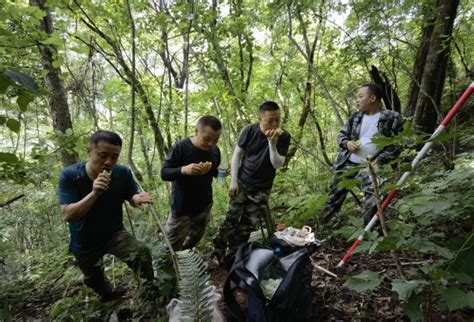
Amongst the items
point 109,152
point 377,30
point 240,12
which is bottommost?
point 109,152

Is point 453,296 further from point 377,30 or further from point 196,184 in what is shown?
point 377,30

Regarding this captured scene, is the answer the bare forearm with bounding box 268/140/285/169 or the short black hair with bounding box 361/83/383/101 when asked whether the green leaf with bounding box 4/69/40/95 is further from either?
the short black hair with bounding box 361/83/383/101

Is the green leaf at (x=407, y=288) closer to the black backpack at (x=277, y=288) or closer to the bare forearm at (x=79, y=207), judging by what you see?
the black backpack at (x=277, y=288)

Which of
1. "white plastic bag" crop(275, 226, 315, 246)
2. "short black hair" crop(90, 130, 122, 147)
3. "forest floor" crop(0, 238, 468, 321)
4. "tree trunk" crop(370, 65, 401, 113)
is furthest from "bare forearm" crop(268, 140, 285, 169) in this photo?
"tree trunk" crop(370, 65, 401, 113)

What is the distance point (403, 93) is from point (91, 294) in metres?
10.1

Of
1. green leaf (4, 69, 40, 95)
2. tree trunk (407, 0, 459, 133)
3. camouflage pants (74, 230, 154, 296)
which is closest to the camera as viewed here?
green leaf (4, 69, 40, 95)

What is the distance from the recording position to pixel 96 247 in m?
2.70

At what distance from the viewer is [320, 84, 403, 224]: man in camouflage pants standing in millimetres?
3133

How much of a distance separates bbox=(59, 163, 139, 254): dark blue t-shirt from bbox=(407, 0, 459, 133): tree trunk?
4616mm

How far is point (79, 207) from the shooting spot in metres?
2.24

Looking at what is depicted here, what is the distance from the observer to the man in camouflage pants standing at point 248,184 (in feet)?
10.7

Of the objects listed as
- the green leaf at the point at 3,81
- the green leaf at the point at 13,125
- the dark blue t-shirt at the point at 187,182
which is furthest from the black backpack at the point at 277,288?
the green leaf at the point at 3,81

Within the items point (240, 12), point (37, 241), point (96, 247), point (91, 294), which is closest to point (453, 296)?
point (96, 247)

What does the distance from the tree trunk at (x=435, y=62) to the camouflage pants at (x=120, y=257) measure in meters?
4.60
